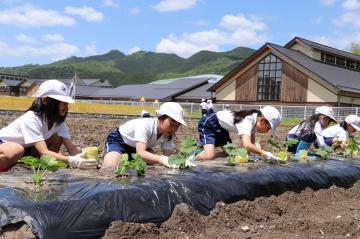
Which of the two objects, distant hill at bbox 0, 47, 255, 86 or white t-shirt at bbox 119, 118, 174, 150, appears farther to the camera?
distant hill at bbox 0, 47, 255, 86

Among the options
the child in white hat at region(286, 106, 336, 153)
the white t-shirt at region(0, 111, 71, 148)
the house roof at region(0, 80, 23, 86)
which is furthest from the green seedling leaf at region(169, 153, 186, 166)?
the house roof at region(0, 80, 23, 86)

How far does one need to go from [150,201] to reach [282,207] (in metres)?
1.26

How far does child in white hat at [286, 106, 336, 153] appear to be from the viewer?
604cm

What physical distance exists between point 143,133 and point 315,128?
3.07 m

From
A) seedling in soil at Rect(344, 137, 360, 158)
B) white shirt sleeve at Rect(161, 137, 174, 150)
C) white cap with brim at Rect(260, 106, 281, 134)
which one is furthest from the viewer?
seedling in soil at Rect(344, 137, 360, 158)

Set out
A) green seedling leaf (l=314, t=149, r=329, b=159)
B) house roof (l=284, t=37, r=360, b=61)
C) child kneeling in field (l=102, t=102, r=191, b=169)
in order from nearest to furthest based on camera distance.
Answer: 1. child kneeling in field (l=102, t=102, r=191, b=169)
2. green seedling leaf (l=314, t=149, r=329, b=159)
3. house roof (l=284, t=37, r=360, b=61)

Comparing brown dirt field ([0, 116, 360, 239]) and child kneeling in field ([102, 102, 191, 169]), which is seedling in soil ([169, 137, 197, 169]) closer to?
child kneeling in field ([102, 102, 191, 169])

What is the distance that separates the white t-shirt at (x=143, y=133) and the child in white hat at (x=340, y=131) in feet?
10.9

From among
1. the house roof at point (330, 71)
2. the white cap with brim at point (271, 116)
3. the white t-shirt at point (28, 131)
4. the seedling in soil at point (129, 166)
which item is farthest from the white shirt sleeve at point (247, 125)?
the house roof at point (330, 71)

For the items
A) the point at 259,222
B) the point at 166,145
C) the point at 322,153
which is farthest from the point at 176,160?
the point at 322,153

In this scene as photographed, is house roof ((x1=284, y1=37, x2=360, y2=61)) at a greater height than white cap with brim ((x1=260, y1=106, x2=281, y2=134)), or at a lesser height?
greater

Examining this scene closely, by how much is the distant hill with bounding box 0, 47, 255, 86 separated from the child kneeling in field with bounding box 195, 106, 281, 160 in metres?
84.4

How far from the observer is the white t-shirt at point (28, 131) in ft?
12.0

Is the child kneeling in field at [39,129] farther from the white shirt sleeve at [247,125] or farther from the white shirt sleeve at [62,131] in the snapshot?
the white shirt sleeve at [247,125]
